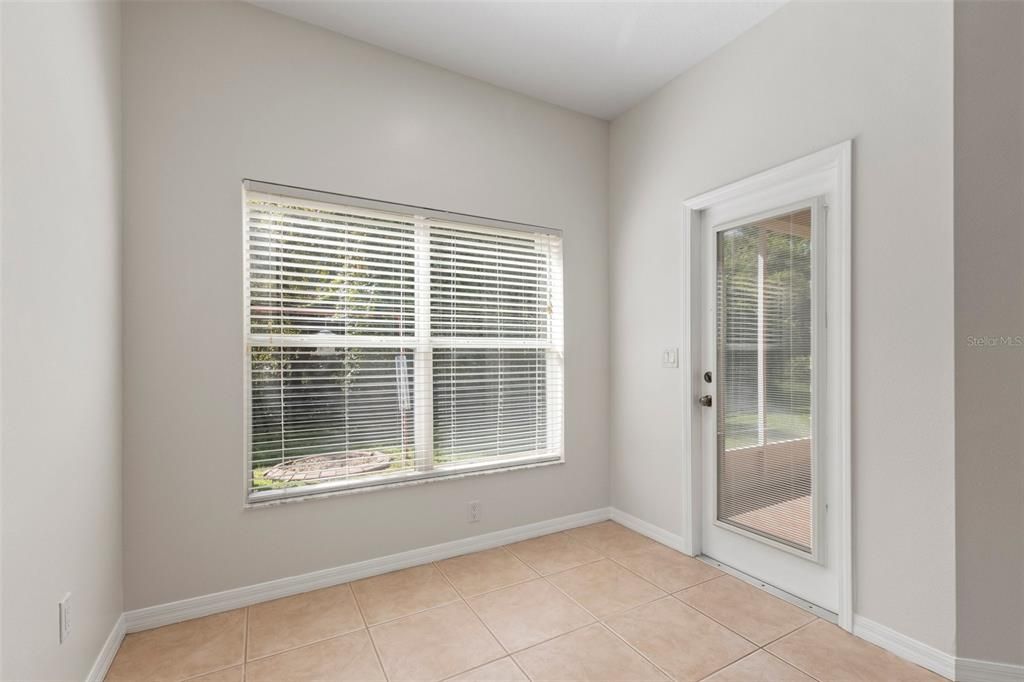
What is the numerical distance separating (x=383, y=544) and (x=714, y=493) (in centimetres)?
192

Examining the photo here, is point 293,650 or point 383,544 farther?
point 383,544

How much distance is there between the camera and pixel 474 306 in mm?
3111

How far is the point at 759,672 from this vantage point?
1.88 m

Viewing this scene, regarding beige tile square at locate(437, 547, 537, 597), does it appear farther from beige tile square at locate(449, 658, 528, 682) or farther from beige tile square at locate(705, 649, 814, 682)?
beige tile square at locate(705, 649, 814, 682)
